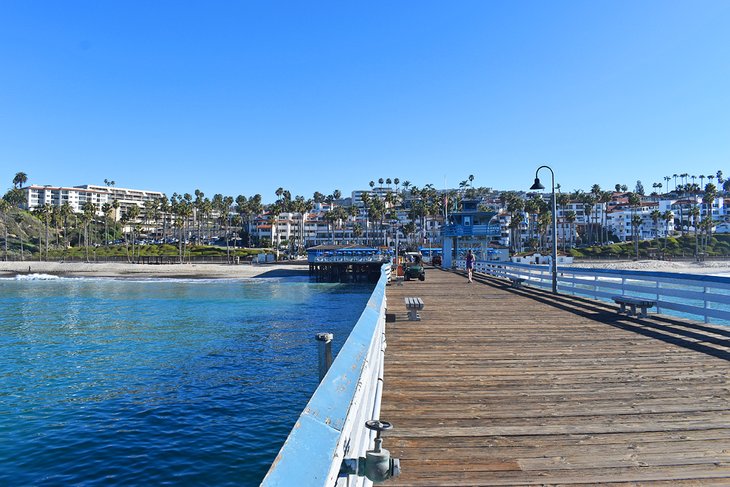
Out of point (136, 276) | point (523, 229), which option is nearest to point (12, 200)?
point (136, 276)

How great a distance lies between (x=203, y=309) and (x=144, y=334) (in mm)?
12134

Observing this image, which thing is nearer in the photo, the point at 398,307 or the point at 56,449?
the point at 56,449

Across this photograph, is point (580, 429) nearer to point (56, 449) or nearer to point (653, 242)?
point (56, 449)

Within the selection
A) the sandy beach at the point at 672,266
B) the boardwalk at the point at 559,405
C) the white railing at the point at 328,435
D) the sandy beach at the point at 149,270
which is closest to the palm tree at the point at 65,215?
the sandy beach at the point at 149,270

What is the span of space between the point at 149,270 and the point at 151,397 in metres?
78.7

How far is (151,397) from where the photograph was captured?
13977 mm

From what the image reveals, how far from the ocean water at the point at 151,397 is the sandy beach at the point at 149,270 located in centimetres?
5045

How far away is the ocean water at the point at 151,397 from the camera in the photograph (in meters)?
9.81

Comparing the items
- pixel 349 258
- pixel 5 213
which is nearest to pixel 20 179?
pixel 5 213

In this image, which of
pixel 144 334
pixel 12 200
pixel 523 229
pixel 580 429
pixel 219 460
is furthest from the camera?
pixel 12 200

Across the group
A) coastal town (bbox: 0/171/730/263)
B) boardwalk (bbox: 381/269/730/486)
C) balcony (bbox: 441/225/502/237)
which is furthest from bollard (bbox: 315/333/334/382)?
coastal town (bbox: 0/171/730/263)

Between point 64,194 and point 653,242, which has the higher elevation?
point 64,194

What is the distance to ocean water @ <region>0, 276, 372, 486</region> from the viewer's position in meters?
9.81

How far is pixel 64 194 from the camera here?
194 meters
